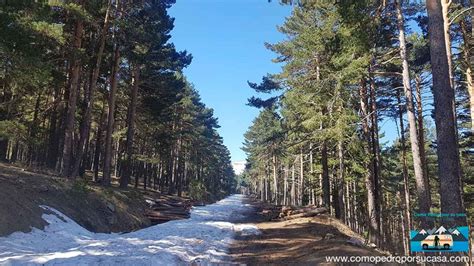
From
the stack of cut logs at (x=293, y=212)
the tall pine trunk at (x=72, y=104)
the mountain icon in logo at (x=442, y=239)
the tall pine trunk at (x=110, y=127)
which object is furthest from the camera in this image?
the tall pine trunk at (x=110, y=127)

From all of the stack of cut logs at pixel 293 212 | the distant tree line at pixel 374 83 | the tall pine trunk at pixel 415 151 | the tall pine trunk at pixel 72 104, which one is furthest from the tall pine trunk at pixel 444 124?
the tall pine trunk at pixel 72 104

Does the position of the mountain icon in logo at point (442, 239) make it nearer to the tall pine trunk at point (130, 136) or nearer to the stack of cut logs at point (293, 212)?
the stack of cut logs at point (293, 212)

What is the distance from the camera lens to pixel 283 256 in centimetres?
1084

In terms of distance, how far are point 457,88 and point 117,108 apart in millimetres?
26067

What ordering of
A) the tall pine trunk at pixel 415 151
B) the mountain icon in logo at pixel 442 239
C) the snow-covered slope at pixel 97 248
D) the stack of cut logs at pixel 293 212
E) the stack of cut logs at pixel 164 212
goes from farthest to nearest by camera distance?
the stack of cut logs at pixel 164 212
the stack of cut logs at pixel 293 212
the tall pine trunk at pixel 415 151
the snow-covered slope at pixel 97 248
the mountain icon in logo at pixel 442 239

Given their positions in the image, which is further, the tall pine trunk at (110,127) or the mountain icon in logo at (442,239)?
the tall pine trunk at (110,127)

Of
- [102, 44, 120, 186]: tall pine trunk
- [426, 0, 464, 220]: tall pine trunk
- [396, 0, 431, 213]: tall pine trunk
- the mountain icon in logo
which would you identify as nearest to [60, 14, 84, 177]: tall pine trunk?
[102, 44, 120, 186]: tall pine trunk

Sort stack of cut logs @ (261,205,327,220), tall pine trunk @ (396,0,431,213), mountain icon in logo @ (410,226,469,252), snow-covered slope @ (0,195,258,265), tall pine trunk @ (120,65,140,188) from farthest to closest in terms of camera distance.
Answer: tall pine trunk @ (120,65,140,188) → stack of cut logs @ (261,205,327,220) → tall pine trunk @ (396,0,431,213) → snow-covered slope @ (0,195,258,265) → mountain icon in logo @ (410,226,469,252)

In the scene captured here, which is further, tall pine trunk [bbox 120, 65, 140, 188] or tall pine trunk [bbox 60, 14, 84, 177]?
tall pine trunk [bbox 120, 65, 140, 188]

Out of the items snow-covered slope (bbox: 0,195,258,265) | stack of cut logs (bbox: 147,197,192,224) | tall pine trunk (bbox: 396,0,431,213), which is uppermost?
tall pine trunk (bbox: 396,0,431,213)

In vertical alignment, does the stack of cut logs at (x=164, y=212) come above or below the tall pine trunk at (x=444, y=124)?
below

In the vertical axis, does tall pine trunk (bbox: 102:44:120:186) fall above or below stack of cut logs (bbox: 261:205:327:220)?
above

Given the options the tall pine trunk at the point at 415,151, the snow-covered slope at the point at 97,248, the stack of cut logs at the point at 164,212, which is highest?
the tall pine trunk at the point at 415,151

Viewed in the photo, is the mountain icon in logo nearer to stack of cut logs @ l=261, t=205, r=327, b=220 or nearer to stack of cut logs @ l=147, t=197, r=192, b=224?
stack of cut logs @ l=261, t=205, r=327, b=220
